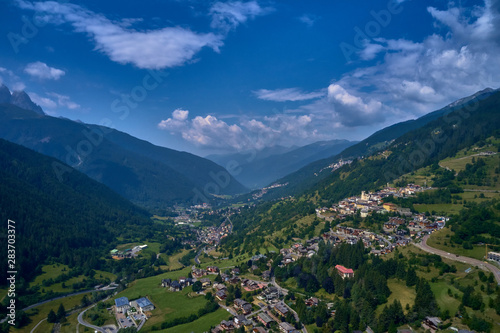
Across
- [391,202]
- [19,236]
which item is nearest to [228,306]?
[391,202]

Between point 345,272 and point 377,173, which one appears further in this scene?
point 377,173

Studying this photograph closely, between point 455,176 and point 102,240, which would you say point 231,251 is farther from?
point 455,176

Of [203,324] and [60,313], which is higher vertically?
[60,313]

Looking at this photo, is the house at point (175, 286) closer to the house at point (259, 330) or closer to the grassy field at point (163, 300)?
the grassy field at point (163, 300)

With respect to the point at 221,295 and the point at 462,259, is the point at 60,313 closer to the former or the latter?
the point at 221,295

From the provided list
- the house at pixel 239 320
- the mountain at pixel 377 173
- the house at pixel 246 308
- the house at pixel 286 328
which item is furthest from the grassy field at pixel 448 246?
the house at pixel 239 320

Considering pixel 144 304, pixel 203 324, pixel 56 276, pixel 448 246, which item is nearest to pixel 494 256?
pixel 448 246
